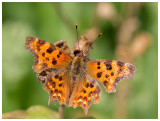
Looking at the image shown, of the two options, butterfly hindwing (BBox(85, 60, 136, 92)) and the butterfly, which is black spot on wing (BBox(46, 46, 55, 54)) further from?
butterfly hindwing (BBox(85, 60, 136, 92))

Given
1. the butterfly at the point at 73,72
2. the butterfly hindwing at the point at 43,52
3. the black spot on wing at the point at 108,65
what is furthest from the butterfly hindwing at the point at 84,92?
the butterfly hindwing at the point at 43,52

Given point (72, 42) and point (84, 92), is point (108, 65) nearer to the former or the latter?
point (84, 92)

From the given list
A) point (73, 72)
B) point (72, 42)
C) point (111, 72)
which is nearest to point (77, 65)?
point (73, 72)

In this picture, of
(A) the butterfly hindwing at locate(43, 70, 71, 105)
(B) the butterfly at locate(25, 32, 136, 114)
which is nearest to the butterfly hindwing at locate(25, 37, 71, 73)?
(B) the butterfly at locate(25, 32, 136, 114)

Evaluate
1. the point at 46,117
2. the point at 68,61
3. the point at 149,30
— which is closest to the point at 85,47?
the point at 68,61

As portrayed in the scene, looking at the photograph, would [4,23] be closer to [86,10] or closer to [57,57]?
[86,10]

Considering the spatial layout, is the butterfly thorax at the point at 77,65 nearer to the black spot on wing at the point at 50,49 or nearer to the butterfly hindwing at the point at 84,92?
the butterfly hindwing at the point at 84,92
